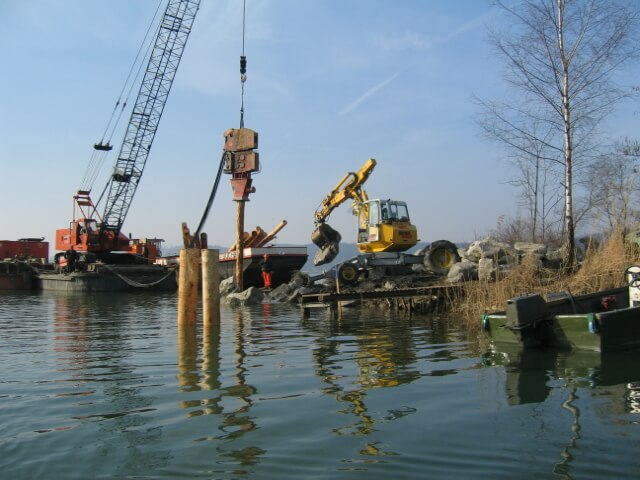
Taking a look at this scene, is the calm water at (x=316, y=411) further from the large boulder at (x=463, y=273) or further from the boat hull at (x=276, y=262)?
the boat hull at (x=276, y=262)

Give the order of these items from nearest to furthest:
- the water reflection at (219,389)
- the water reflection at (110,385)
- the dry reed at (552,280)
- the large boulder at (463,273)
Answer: the water reflection at (110,385), the water reflection at (219,389), the dry reed at (552,280), the large boulder at (463,273)

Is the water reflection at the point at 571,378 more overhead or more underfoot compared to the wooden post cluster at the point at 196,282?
more underfoot

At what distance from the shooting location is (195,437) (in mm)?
5367

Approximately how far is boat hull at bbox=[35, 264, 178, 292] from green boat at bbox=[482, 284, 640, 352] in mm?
25378

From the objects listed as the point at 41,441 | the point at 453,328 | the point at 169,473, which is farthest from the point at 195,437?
the point at 453,328

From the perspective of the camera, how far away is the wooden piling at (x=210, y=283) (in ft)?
43.9

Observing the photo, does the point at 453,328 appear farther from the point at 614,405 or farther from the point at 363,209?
the point at 363,209

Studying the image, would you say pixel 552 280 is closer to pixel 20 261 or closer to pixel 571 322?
pixel 571 322

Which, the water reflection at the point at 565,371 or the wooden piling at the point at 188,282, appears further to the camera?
the wooden piling at the point at 188,282

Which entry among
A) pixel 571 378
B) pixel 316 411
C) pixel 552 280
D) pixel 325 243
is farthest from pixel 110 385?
pixel 325 243

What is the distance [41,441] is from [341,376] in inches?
153

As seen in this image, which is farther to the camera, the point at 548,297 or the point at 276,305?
the point at 276,305

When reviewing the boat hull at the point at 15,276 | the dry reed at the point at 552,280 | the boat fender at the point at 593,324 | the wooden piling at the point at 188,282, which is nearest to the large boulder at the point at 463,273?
the dry reed at the point at 552,280

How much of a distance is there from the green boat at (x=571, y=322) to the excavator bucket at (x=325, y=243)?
13436 mm
